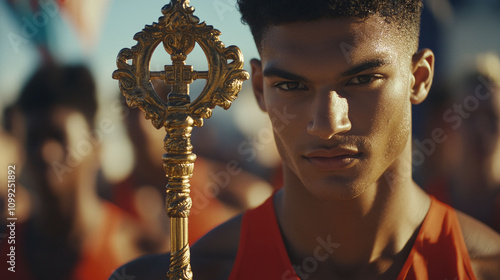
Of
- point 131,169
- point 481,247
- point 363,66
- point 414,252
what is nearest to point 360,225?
point 414,252

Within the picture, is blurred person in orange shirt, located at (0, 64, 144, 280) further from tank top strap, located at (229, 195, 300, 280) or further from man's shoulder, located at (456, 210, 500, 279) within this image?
man's shoulder, located at (456, 210, 500, 279)

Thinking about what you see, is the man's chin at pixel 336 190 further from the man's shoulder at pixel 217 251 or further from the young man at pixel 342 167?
the man's shoulder at pixel 217 251

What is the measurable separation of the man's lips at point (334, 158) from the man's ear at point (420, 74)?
44cm

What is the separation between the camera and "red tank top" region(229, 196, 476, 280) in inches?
72.5

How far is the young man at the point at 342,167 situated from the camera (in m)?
1.61

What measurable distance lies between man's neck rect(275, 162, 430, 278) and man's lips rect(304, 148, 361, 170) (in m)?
0.29

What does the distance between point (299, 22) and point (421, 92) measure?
0.58 meters

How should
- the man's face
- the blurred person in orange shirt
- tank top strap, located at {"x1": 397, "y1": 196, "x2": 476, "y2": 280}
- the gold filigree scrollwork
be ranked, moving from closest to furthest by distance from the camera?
the gold filigree scrollwork < the man's face < tank top strap, located at {"x1": 397, "y1": 196, "x2": 476, "y2": 280} < the blurred person in orange shirt

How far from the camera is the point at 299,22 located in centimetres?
167

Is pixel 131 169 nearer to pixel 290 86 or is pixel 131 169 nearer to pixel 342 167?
pixel 290 86

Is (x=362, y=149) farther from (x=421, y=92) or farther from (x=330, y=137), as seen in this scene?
(x=421, y=92)

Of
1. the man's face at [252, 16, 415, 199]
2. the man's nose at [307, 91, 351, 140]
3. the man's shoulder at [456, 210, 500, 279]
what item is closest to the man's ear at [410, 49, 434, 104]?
the man's face at [252, 16, 415, 199]

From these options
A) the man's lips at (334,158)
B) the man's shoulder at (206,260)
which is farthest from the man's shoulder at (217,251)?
the man's lips at (334,158)

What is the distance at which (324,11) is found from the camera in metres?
1.62
